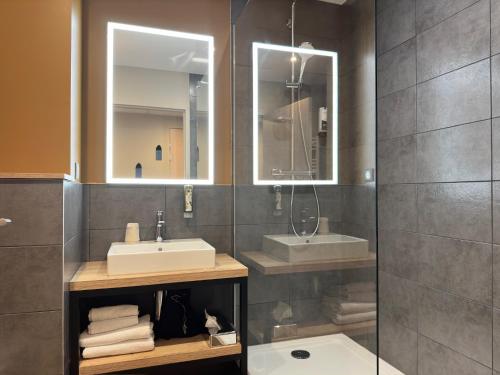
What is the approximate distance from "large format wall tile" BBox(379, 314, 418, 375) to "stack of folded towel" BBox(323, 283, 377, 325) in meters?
1.00

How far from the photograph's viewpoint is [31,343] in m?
1.43

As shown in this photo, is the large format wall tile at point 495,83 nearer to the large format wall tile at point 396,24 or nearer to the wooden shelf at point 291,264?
the large format wall tile at point 396,24

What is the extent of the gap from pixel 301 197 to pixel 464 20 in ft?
4.28

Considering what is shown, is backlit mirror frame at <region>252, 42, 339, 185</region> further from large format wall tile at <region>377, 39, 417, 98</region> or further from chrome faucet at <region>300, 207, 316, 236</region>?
large format wall tile at <region>377, 39, 417, 98</region>

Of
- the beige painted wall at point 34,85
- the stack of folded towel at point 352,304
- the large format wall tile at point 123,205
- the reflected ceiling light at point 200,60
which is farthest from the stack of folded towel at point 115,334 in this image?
the reflected ceiling light at point 200,60

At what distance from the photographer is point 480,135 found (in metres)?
1.73

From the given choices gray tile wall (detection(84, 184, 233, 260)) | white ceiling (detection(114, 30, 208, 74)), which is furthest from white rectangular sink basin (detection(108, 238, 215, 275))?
white ceiling (detection(114, 30, 208, 74))

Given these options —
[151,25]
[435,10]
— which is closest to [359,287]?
[435,10]

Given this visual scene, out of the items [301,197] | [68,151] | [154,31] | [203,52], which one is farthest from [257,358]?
[154,31]

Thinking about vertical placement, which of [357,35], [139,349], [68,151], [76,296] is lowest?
[139,349]

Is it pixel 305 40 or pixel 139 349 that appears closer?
pixel 305 40

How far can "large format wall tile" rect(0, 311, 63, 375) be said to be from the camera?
1.41m

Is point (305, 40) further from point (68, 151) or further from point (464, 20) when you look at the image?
point (68, 151)

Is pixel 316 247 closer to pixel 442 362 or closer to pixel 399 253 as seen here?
pixel 399 253
